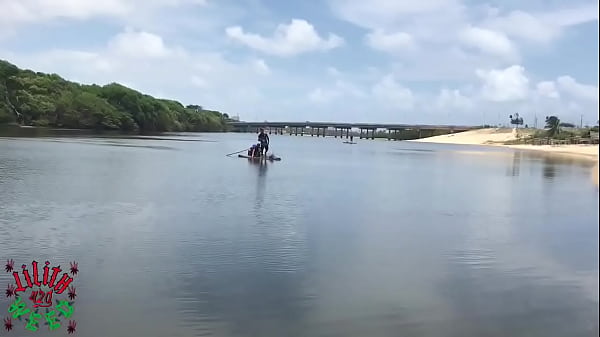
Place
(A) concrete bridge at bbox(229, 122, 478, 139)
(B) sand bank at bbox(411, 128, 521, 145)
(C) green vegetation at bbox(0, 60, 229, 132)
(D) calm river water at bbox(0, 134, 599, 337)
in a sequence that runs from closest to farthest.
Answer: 1. (D) calm river water at bbox(0, 134, 599, 337)
2. (C) green vegetation at bbox(0, 60, 229, 132)
3. (B) sand bank at bbox(411, 128, 521, 145)
4. (A) concrete bridge at bbox(229, 122, 478, 139)

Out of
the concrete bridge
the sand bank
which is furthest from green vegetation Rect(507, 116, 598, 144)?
the concrete bridge

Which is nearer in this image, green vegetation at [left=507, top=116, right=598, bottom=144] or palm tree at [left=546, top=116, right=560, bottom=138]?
green vegetation at [left=507, top=116, right=598, bottom=144]

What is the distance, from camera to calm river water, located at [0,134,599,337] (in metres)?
7.30

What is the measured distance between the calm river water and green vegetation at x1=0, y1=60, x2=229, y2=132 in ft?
245

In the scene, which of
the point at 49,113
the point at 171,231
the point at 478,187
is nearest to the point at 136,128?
the point at 49,113

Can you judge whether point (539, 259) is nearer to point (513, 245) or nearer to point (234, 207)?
point (513, 245)

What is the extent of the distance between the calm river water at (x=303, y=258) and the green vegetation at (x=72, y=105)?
74680mm

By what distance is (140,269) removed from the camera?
9.21 meters

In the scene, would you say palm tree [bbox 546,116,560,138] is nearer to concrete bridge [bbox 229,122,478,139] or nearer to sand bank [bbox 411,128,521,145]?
sand bank [bbox 411,128,521,145]

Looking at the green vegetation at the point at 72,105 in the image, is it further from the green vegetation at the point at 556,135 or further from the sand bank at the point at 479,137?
the green vegetation at the point at 556,135

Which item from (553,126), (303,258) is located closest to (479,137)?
(553,126)

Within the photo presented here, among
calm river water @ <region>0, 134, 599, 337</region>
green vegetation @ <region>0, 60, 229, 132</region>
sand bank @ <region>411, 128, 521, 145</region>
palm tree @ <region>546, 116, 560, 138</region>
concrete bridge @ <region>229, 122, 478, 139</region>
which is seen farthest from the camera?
concrete bridge @ <region>229, 122, 478, 139</region>

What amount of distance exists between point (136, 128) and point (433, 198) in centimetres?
9693

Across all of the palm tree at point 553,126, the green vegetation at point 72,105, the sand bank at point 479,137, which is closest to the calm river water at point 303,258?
the green vegetation at point 72,105
